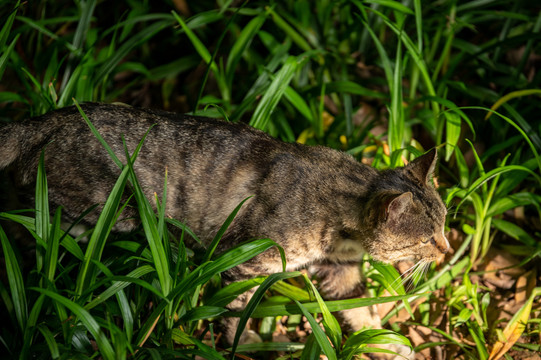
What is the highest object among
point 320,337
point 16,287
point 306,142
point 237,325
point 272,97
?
point 272,97

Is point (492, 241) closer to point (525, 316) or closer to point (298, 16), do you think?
point (525, 316)

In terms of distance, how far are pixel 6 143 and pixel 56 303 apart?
3.81ft

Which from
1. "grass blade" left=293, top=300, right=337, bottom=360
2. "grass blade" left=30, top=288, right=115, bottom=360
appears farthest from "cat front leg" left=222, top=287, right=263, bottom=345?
"grass blade" left=30, top=288, right=115, bottom=360

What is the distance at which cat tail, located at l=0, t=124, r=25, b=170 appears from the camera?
3.15 m

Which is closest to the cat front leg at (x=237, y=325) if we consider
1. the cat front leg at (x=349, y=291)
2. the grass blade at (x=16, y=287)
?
the cat front leg at (x=349, y=291)

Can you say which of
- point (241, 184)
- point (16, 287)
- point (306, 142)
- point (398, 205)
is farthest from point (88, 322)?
point (306, 142)

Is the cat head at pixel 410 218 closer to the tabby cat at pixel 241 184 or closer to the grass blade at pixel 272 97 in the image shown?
the tabby cat at pixel 241 184

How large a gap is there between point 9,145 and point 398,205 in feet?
7.51

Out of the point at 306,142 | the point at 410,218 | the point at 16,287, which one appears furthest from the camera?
the point at 306,142

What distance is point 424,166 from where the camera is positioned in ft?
10.5

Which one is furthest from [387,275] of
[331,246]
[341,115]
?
[341,115]

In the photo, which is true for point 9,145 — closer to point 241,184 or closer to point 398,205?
point 241,184

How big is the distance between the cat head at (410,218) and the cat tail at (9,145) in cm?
213

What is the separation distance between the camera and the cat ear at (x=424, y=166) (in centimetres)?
318
